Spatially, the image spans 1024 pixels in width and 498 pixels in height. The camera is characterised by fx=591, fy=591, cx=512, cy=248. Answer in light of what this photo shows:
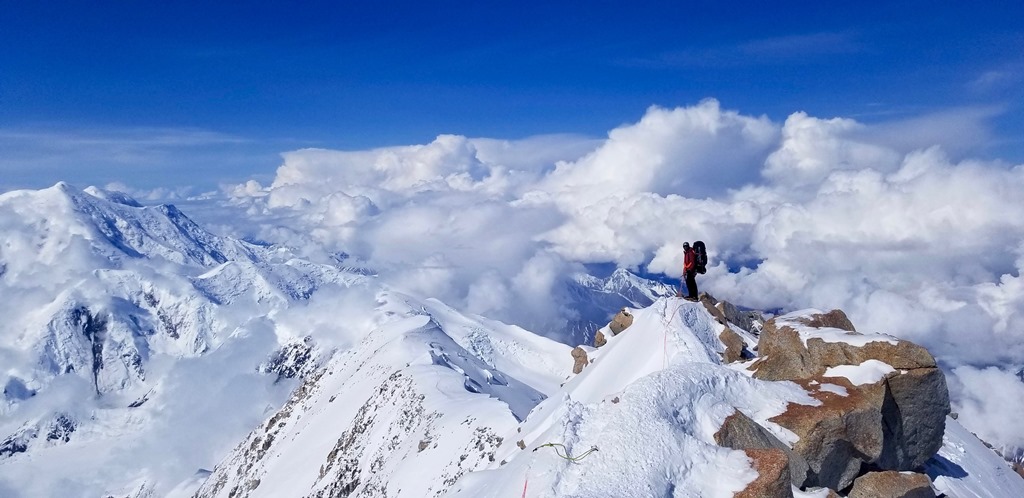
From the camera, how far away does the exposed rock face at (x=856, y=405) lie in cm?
2611

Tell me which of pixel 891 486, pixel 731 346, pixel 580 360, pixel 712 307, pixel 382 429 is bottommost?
pixel 382 429

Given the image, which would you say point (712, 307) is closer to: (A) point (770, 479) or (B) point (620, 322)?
(B) point (620, 322)

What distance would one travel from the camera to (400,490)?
53469 millimetres

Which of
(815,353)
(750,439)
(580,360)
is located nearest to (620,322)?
(580,360)

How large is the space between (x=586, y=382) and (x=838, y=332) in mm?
19565

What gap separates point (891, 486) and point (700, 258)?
1688 cm

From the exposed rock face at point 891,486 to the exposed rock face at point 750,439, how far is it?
391cm

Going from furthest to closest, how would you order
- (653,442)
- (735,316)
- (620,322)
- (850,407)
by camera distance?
(620,322) < (735,316) < (850,407) < (653,442)

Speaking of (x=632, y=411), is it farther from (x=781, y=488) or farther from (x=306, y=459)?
(x=306, y=459)

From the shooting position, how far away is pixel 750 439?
2402 centimetres

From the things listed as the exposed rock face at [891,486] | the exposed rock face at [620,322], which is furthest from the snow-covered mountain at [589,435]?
the exposed rock face at [620,322]

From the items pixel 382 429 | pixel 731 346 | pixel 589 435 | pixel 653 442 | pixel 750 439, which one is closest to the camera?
pixel 653 442

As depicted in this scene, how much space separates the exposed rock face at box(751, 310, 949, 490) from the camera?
26109 mm

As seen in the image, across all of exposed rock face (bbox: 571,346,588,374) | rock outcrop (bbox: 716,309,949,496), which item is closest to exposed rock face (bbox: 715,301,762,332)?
exposed rock face (bbox: 571,346,588,374)
